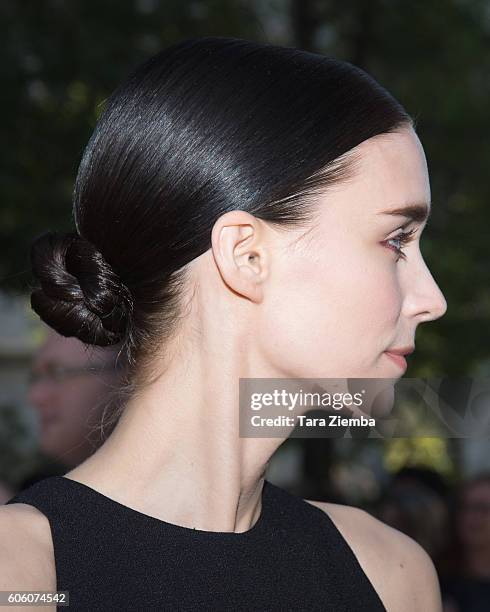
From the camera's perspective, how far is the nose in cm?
178

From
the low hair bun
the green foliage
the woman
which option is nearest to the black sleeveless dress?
the woman

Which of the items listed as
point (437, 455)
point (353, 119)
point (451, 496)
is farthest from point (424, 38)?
point (353, 119)

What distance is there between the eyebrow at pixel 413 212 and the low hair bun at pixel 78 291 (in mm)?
512

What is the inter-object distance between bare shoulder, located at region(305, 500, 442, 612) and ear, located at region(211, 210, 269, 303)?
569mm

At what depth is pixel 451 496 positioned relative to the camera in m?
5.63

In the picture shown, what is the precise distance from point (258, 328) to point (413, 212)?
343 mm

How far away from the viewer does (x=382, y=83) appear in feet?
27.1

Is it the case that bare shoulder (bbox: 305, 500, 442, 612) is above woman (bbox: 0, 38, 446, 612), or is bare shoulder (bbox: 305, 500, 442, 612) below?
below

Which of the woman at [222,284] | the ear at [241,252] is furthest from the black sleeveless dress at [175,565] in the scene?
the ear at [241,252]

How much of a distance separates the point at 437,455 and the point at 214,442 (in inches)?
382

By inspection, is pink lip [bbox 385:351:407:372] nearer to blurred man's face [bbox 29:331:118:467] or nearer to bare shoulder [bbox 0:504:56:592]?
bare shoulder [bbox 0:504:56:592]

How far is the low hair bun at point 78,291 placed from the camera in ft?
6.09

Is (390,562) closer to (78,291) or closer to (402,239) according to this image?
(402,239)

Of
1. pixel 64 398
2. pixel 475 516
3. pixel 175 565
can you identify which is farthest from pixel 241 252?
pixel 475 516
